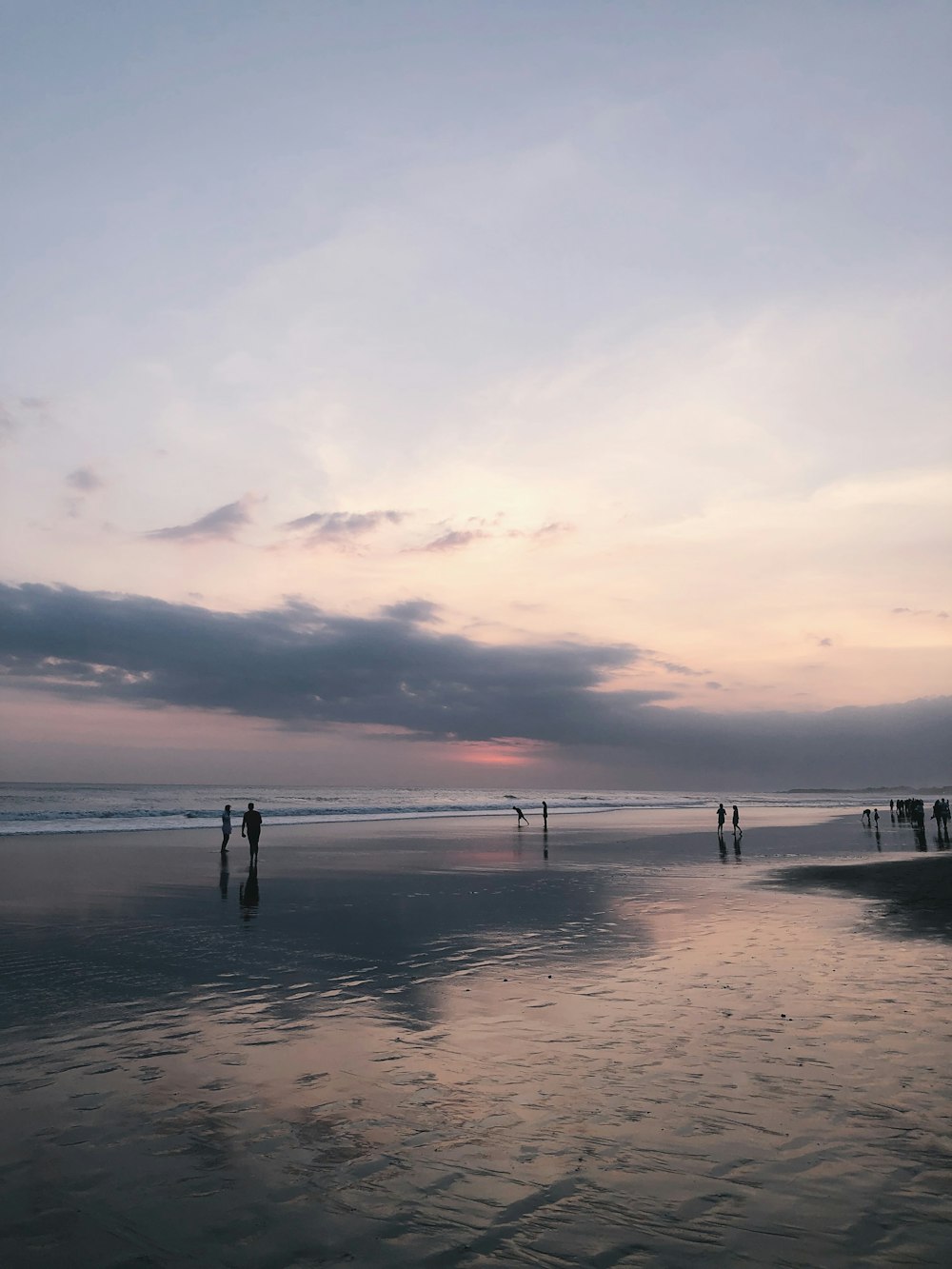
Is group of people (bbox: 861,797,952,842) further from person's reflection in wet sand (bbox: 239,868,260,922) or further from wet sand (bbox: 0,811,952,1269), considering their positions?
person's reflection in wet sand (bbox: 239,868,260,922)

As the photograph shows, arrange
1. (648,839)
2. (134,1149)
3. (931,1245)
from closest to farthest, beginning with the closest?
(931,1245)
(134,1149)
(648,839)

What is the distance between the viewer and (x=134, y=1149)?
729cm

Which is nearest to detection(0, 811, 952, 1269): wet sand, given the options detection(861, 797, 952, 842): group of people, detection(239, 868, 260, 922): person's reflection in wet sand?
detection(239, 868, 260, 922): person's reflection in wet sand

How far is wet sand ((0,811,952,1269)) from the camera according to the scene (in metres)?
5.89

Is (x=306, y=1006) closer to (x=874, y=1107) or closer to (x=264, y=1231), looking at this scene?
(x=264, y=1231)

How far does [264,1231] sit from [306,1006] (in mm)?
6248

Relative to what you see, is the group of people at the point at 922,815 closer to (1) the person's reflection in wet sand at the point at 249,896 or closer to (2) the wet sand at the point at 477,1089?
(2) the wet sand at the point at 477,1089

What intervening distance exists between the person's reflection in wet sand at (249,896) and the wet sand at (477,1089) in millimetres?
1062

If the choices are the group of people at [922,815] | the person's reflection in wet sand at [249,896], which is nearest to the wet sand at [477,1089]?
the person's reflection in wet sand at [249,896]

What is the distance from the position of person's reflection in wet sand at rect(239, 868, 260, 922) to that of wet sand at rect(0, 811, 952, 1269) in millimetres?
1062

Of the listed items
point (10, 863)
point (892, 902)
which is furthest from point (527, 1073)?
point (10, 863)

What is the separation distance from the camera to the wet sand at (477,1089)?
5.89m

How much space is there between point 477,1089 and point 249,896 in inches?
670

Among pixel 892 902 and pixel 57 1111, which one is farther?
pixel 892 902
